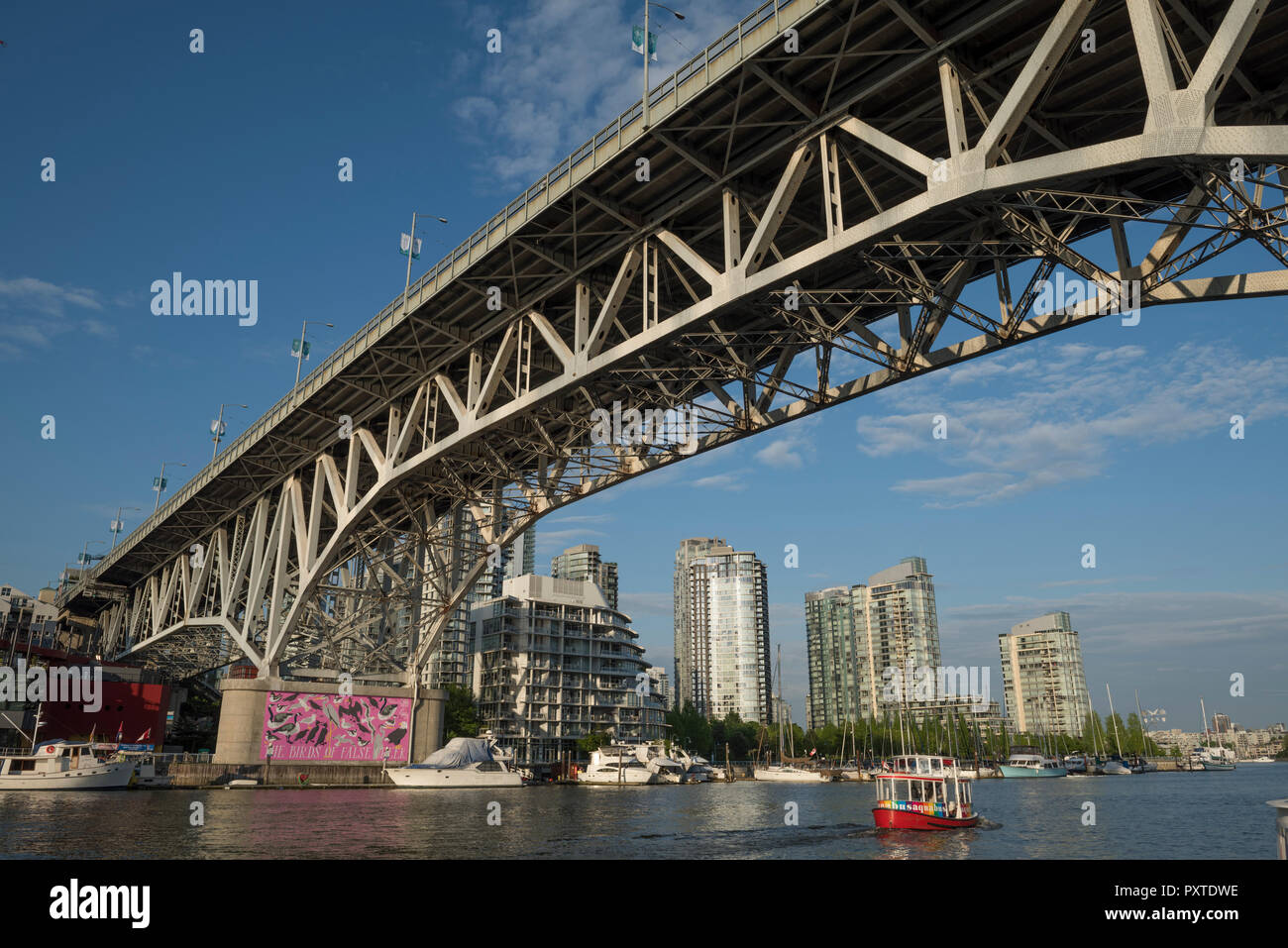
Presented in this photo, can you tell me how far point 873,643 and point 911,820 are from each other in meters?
145

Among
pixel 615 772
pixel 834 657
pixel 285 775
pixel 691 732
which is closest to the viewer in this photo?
pixel 285 775

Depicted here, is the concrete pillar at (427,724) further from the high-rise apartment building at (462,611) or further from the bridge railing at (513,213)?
the bridge railing at (513,213)

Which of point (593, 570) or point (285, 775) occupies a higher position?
point (593, 570)

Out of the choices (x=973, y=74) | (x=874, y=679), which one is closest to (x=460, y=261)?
(x=973, y=74)

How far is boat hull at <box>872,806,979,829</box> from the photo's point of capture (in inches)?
1328

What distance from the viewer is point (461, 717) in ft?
287

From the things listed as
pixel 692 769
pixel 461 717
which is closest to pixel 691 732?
pixel 692 769

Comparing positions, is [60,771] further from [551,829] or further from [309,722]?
[551,829]

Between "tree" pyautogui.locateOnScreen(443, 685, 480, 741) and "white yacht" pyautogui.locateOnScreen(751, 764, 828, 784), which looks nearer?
"tree" pyautogui.locateOnScreen(443, 685, 480, 741)

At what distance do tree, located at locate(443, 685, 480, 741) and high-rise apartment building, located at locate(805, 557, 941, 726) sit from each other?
3552 inches

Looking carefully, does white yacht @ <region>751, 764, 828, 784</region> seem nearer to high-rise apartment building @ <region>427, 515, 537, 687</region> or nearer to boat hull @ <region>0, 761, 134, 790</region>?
high-rise apartment building @ <region>427, 515, 537, 687</region>

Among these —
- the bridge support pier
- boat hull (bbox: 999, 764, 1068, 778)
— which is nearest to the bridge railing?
the bridge support pier

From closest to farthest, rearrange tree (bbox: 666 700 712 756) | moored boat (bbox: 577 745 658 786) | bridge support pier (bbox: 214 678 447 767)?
bridge support pier (bbox: 214 678 447 767) → moored boat (bbox: 577 745 658 786) → tree (bbox: 666 700 712 756)

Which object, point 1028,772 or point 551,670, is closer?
point 551,670
